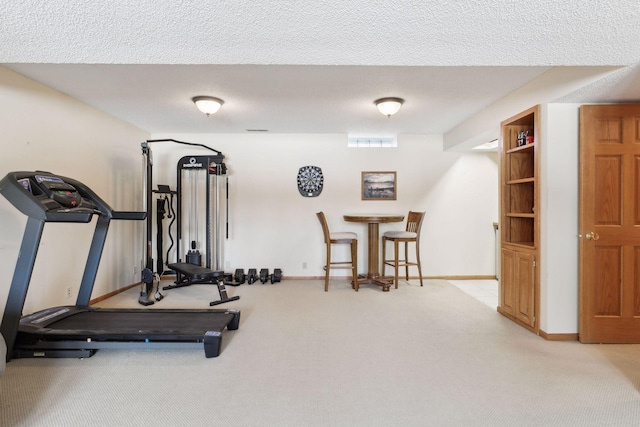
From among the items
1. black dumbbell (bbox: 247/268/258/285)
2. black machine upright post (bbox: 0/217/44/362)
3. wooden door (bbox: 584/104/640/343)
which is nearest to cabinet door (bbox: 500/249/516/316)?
wooden door (bbox: 584/104/640/343)

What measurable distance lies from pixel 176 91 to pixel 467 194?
4.59 metres

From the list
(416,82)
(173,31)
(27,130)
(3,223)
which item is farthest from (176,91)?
(416,82)

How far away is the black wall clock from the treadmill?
8.66 ft

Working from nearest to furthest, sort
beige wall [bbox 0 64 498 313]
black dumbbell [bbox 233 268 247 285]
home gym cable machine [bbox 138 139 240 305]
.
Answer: home gym cable machine [bbox 138 139 240 305] < black dumbbell [bbox 233 268 247 285] < beige wall [bbox 0 64 498 313]

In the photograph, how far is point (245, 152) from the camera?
504cm

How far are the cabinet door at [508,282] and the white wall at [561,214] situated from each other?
1.46 ft

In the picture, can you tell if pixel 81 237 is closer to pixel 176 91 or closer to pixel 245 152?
pixel 176 91

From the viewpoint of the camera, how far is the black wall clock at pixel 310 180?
5051 millimetres

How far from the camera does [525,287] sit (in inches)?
116

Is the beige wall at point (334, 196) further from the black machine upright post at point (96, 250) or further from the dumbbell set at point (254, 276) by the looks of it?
the black machine upright post at point (96, 250)

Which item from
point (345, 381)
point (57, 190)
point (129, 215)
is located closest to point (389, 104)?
point (345, 381)

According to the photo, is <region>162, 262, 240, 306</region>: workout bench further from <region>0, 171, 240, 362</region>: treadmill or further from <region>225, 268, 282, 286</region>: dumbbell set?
<region>0, 171, 240, 362</region>: treadmill

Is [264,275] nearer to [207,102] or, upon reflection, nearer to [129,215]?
[129,215]

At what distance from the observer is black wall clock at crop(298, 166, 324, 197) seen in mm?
5051
